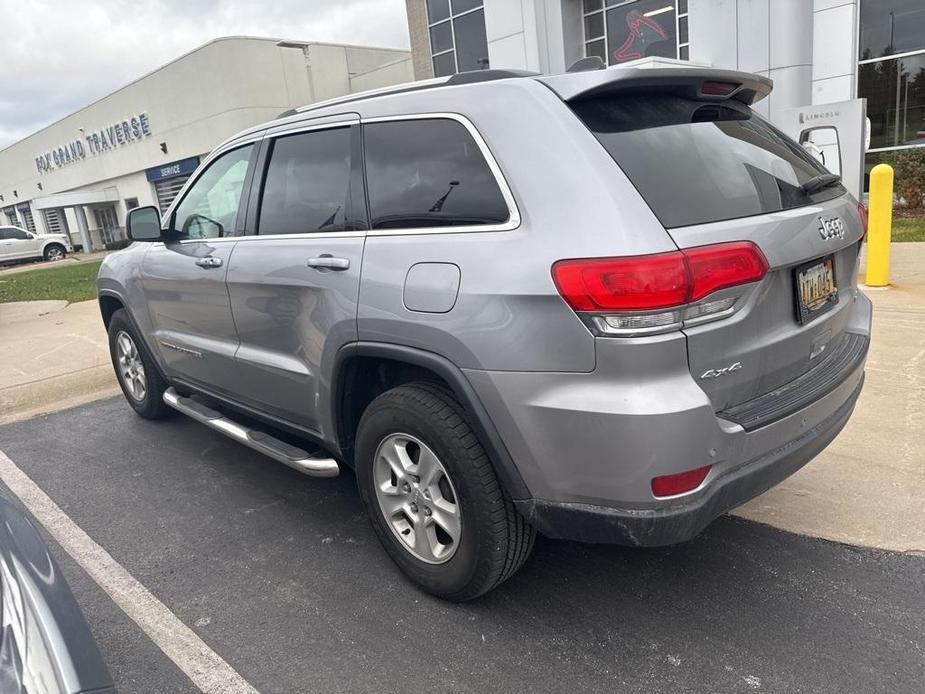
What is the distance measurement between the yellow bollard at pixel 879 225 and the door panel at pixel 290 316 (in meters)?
6.17

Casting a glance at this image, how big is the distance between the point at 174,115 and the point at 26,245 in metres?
8.64

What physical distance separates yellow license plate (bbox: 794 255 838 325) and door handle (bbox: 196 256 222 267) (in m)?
2.68

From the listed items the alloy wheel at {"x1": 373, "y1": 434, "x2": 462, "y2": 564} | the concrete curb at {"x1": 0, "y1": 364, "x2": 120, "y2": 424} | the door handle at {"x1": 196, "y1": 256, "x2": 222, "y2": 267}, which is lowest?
the concrete curb at {"x1": 0, "y1": 364, "x2": 120, "y2": 424}

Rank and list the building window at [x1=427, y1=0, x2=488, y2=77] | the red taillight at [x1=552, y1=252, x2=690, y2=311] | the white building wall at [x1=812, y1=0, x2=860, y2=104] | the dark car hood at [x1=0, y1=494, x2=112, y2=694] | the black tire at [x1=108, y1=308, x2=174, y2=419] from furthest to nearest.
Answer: the building window at [x1=427, y1=0, x2=488, y2=77], the white building wall at [x1=812, y1=0, x2=860, y2=104], the black tire at [x1=108, y1=308, x2=174, y2=419], the red taillight at [x1=552, y1=252, x2=690, y2=311], the dark car hood at [x1=0, y1=494, x2=112, y2=694]

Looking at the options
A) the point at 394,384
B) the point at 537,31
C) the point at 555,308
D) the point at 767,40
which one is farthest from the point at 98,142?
the point at 555,308

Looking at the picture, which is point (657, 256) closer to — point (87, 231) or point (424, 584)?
point (424, 584)

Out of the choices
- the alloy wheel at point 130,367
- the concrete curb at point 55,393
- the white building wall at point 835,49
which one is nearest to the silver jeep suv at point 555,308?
the alloy wheel at point 130,367

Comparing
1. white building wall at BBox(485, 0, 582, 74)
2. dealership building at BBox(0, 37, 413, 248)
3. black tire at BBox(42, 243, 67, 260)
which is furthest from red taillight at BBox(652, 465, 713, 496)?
black tire at BBox(42, 243, 67, 260)

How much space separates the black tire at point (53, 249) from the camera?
3284 centimetres

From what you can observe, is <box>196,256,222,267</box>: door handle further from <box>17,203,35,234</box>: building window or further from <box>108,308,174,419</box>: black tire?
<box>17,203,35,234</box>: building window

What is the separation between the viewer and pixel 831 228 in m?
2.62

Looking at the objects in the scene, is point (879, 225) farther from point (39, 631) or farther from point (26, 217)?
point (26, 217)

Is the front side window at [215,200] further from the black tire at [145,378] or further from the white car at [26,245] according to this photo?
the white car at [26,245]

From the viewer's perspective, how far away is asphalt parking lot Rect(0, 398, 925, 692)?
2.40 m
